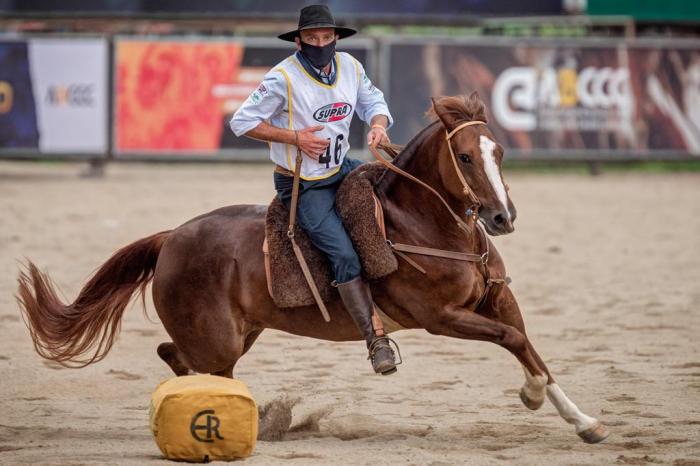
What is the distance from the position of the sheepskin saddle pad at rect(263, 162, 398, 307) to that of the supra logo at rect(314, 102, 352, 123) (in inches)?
13.0

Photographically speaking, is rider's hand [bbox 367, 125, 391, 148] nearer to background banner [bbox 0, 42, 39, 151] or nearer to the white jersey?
the white jersey

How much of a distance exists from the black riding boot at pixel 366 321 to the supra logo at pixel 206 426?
35.3 inches

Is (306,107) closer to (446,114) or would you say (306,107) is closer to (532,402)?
(446,114)

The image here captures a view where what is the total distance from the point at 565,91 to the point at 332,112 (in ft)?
45.3

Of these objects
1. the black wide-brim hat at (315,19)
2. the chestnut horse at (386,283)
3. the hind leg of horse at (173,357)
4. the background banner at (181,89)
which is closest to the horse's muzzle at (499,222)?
the chestnut horse at (386,283)

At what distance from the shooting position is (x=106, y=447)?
18.8ft

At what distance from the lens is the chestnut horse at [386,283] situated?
18.7 feet

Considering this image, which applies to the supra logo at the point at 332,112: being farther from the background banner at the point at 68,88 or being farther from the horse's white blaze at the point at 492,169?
the background banner at the point at 68,88

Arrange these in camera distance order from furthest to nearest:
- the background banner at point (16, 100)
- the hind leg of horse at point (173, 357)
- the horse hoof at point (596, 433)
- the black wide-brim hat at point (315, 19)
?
the background banner at point (16, 100)
the hind leg of horse at point (173, 357)
the black wide-brim hat at point (315, 19)
the horse hoof at point (596, 433)

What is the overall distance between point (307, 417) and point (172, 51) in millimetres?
12802

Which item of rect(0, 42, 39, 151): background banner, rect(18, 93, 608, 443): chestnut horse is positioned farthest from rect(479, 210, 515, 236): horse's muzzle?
rect(0, 42, 39, 151): background banner

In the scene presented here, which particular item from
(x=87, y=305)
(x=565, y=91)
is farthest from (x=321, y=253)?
(x=565, y=91)

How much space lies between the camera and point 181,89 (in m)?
18.2

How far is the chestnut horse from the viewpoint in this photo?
5711 mm
